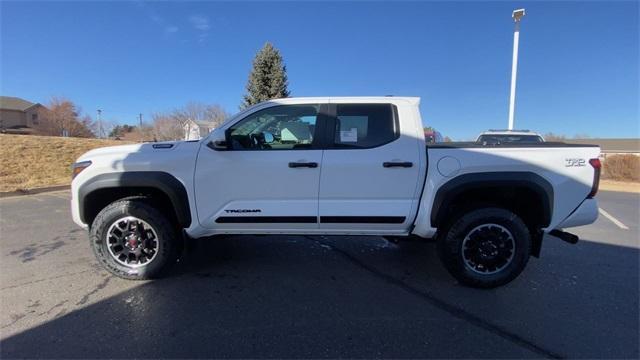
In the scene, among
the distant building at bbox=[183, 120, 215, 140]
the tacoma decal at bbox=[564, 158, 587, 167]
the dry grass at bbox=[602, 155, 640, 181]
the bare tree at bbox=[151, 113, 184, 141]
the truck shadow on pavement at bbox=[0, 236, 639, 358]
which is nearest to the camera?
the truck shadow on pavement at bbox=[0, 236, 639, 358]

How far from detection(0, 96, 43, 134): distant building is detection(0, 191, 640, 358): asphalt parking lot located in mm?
69226

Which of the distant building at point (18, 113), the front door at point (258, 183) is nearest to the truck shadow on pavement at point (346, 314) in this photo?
the front door at point (258, 183)

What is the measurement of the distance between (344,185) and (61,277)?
3201mm

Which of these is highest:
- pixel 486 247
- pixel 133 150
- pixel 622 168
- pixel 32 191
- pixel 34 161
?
pixel 133 150

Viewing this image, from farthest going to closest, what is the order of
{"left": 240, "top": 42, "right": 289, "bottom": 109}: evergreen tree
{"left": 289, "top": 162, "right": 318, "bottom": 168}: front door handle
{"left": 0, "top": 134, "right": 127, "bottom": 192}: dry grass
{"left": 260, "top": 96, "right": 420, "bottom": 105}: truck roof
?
{"left": 240, "top": 42, "right": 289, "bottom": 109}: evergreen tree → {"left": 0, "top": 134, "right": 127, "bottom": 192}: dry grass → {"left": 260, "top": 96, "right": 420, "bottom": 105}: truck roof → {"left": 289, "top": 162, "right": 318, "bottom": 168}: front door handle

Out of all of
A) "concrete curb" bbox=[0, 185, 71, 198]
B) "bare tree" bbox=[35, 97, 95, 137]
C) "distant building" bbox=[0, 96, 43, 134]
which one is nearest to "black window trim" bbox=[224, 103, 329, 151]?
"concrete curb" bbox=[0, 185, 71, 198]

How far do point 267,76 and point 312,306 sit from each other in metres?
22.6

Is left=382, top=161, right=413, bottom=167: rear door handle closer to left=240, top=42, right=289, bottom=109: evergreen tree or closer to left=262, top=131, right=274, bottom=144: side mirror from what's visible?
left=262, top=131, right=274, bottom=144: side mirror

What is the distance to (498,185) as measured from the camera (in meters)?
3.32

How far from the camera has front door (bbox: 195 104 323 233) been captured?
340 centimetres

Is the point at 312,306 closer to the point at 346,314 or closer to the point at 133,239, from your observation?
the point at 346,314

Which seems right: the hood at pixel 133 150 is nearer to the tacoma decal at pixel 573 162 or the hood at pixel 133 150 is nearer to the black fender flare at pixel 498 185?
the black fender flare at pixel 498 185

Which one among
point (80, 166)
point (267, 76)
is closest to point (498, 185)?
point (80, 166)

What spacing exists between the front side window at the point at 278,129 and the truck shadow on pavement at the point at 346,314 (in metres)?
1.45
